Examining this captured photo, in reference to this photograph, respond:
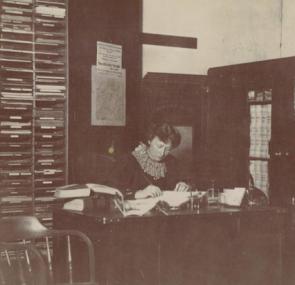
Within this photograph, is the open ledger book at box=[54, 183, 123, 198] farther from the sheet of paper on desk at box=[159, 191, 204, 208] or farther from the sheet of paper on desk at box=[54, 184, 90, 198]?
the sheet of paper on desk at box=[159, 191, 204, 208]

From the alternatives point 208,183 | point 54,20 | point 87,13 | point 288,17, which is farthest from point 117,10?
point 288,17

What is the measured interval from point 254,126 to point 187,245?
2.26 meters

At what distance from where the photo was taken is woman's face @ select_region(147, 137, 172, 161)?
4695 millimetres

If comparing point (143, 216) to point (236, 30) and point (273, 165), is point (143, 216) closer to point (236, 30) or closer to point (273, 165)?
point (273, 165)

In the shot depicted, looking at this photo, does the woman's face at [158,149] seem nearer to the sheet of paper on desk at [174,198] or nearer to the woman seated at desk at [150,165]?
the woman seated at desk at [150,165]

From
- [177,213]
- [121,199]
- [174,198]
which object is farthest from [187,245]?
[121,199]

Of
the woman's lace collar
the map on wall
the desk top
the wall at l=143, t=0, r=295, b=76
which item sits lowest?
the desk top

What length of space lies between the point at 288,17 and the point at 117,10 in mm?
2423

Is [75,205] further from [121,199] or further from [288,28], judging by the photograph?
[288,28]

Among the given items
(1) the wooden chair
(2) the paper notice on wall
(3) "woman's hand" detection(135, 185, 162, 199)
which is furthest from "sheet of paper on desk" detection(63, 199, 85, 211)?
(2) the paper notice on wall

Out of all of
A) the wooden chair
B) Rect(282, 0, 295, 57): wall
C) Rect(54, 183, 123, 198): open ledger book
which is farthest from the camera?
Rect(282, 0, 295, 57): wall

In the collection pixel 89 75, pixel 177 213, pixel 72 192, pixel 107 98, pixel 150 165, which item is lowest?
pixel 177 213

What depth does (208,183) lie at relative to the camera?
6.11m

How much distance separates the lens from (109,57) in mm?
5543
